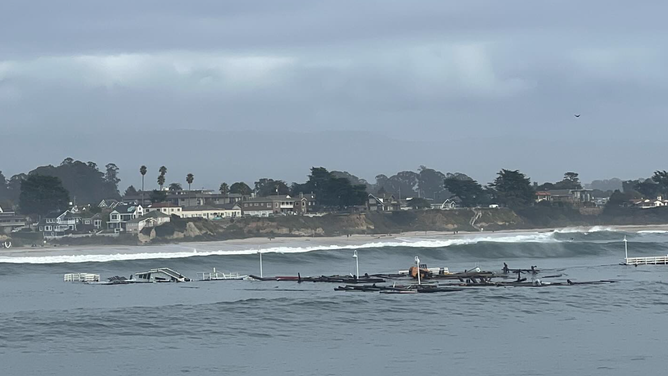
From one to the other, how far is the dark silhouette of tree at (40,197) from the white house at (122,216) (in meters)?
18.0

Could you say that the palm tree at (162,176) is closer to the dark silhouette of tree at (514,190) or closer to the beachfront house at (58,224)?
the beachfront house at (58,224)

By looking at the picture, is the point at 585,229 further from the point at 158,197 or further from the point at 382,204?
the point at 158,197

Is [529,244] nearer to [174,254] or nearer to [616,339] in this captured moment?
[174,254]

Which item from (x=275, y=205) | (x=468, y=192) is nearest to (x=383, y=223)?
Result: (x=275, y=205)

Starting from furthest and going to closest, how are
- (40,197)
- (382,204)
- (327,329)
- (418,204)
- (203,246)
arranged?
(418,204), (382,204), (40,197), (203,246), (327,329)

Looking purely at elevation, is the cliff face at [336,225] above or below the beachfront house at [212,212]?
below

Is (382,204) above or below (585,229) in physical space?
above

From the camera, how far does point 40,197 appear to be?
15938 cm

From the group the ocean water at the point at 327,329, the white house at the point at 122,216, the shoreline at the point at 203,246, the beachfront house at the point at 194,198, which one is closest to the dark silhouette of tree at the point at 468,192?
the beachfront house at the point at 194,198

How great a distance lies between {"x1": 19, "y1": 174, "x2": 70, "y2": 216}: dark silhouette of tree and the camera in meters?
160

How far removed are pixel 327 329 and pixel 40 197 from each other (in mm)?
122546

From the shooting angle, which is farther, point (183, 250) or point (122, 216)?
point (122, 216)

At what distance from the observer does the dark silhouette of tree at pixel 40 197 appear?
159500 millimetres

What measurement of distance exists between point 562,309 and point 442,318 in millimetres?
7039
